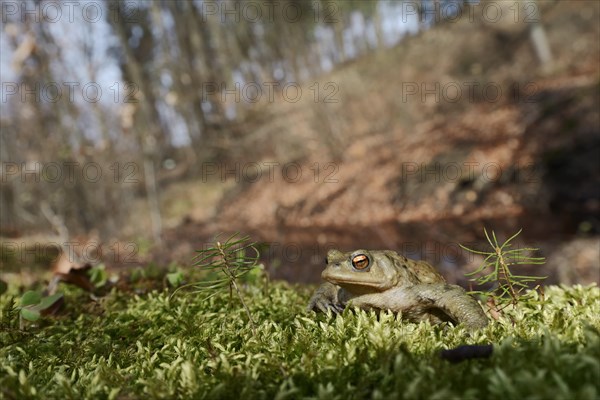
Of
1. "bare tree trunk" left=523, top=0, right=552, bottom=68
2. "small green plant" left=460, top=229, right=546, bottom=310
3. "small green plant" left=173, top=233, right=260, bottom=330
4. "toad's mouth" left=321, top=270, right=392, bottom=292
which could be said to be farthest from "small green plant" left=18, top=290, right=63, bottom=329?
"bare tree trunk" left=523, top=0, right=552, bottom=68

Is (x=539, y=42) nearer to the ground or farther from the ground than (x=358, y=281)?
farther from the ground

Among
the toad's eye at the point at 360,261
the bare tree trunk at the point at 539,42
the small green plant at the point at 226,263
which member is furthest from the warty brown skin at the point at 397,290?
the bare tree trunk at the point at 539,42

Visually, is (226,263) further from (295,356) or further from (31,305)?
(31,305)

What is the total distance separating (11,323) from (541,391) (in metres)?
3.26

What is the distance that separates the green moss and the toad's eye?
289 mm

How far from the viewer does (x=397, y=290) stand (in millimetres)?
2451

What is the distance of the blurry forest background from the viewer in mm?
11383

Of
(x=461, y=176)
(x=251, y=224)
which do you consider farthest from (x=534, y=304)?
(x=251, y=224)

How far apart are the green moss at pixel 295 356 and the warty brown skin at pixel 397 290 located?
10 cm

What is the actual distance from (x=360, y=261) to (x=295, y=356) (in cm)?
68

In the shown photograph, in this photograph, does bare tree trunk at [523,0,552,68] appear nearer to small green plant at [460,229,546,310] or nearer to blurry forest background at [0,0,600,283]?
blurry forest background at [0,0,600,283]

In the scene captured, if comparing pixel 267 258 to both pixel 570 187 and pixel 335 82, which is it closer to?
pixel 570 187

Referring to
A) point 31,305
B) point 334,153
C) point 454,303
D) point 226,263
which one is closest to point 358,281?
point 454,303

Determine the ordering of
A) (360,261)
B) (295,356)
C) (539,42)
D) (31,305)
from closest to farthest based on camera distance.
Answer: (295,356) → (360,261) → (31,305) → (539,42)
